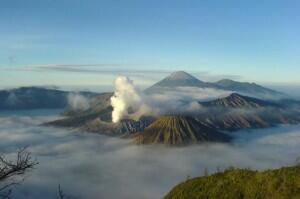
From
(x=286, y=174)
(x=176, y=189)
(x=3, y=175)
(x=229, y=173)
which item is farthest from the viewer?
(x=176, y=189)

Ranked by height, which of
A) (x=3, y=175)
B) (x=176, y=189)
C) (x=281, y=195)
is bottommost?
(x=176, y=189)

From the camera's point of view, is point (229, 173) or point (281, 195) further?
point (229, 173)

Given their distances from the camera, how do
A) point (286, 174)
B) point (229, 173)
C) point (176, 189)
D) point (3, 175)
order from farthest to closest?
point (176, 189) → point (229, 173) → point (286, 174) → point (3, 175)

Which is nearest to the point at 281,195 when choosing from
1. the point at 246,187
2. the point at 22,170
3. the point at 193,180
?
→ the point at 246,187

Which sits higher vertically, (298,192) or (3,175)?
(3,175)

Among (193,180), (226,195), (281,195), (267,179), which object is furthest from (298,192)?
(193,180)

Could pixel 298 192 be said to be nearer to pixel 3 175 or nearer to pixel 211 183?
pixel 211 183
